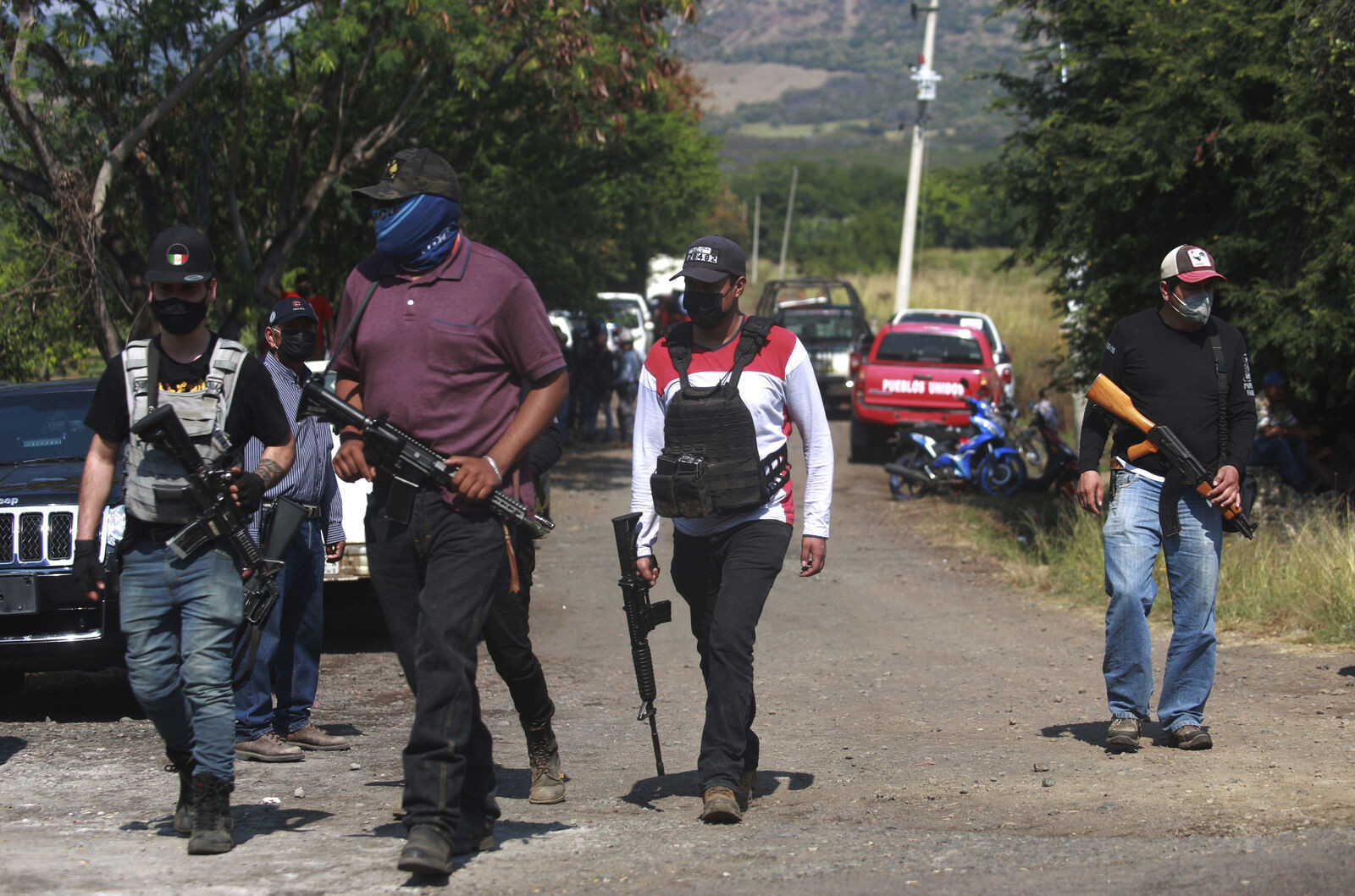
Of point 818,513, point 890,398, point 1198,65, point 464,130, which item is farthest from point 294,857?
point 890,398

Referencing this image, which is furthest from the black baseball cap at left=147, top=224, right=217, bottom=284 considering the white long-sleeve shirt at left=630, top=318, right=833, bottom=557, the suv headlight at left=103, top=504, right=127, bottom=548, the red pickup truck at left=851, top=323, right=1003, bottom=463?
the red pickup truck at left=851, top=323, right=1003, bottom=463

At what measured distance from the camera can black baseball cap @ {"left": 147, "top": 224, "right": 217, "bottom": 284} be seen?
4566 mm

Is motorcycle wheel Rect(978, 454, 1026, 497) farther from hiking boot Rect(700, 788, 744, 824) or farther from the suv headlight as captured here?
hiking boot Rect(700, 788, 744, 824)

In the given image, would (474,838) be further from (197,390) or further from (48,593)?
(48,593)

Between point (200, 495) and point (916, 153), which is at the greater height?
point (916, 153)

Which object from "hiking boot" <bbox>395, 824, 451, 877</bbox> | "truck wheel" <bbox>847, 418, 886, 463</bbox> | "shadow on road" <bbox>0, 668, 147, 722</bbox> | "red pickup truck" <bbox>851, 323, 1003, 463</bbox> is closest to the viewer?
"hiking boot" <bbox>395, 824, 451, 877</bbox>

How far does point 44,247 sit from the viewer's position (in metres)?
11.9

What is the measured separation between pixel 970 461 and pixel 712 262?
10.8 metres

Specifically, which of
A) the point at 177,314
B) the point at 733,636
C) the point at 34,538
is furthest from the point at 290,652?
the point at 733,636

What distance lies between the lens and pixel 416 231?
425cm

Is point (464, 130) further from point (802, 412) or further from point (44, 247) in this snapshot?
point (802, 412)

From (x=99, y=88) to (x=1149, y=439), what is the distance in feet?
34.0

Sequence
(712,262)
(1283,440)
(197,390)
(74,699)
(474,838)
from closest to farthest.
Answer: (474,838) < (197,390) < (712,262) < (74,699) < (1283,440)

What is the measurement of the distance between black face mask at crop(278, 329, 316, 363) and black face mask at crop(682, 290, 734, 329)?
2.15m
